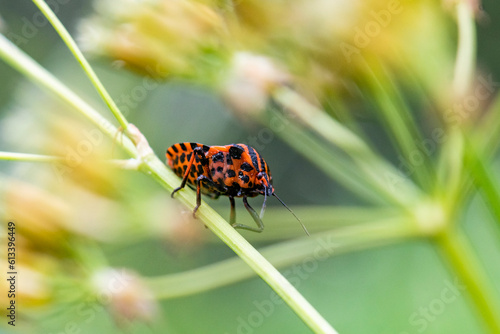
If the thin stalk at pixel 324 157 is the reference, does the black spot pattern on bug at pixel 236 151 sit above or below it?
above

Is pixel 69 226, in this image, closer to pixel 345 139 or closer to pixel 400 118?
pixel 345 139

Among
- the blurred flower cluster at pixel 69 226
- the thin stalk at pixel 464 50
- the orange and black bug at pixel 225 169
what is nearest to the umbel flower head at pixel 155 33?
the blurred flower cluster at pixel 69 226

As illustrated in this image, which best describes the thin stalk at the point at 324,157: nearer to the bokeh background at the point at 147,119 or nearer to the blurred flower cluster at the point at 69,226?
the bokeh background at the point at 147,119

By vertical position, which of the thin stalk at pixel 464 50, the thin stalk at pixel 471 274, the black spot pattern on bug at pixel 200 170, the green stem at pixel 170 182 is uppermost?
the thin stalk at pixel 464 50

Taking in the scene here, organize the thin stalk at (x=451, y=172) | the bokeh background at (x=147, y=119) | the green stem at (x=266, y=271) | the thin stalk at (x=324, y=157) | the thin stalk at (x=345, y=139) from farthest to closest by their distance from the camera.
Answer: the thin stalk at (x=324, y=157) → the thin stalk at (x=345, y=139) → the thin stalk at (x=451, y=172) → the bokeh background at (x=147, y=119) → the green stem at (x=266, y=271)

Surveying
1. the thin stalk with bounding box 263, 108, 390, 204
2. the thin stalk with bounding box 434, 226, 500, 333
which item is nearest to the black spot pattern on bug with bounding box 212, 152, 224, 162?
the thin stalk with bounding box 263, 108, 390, 204

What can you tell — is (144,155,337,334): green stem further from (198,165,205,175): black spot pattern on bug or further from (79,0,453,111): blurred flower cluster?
(79,0,453,111): blurred flower cluster

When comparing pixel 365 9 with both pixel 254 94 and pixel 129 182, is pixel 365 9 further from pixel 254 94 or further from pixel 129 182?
pixel 129 182
